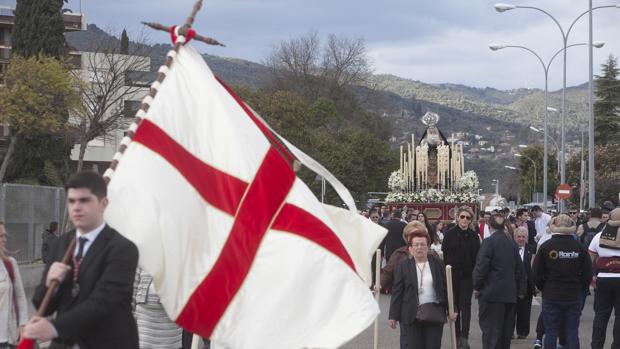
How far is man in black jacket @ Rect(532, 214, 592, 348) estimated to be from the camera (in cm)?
1246

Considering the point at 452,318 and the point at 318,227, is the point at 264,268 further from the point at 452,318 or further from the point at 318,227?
the point at 452,318

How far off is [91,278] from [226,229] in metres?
1.41

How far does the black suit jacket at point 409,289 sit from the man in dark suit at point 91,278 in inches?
214

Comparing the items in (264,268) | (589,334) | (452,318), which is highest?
(264,268)

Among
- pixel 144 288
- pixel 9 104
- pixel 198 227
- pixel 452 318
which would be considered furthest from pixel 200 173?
pixel 9 104

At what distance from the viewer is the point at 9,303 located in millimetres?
8945

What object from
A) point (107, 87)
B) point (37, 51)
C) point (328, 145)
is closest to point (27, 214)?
point (107, 87)

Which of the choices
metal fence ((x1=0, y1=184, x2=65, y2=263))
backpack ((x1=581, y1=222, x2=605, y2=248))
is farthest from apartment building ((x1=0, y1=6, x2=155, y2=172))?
backpack ((x1=581, y1=222, x2=605, y2=248))

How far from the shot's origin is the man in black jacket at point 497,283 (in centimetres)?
1295

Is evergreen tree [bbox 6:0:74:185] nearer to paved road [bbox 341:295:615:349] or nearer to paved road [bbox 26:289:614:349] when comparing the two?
paved road [bbox 26:289:614:349]

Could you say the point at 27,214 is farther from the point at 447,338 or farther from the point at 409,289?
the point at 409,289

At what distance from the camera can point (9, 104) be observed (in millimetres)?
43875

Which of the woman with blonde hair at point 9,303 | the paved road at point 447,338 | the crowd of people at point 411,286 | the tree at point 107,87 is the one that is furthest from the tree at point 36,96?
the woman with blonde hair at point 9,303

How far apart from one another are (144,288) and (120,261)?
12.1 ft
